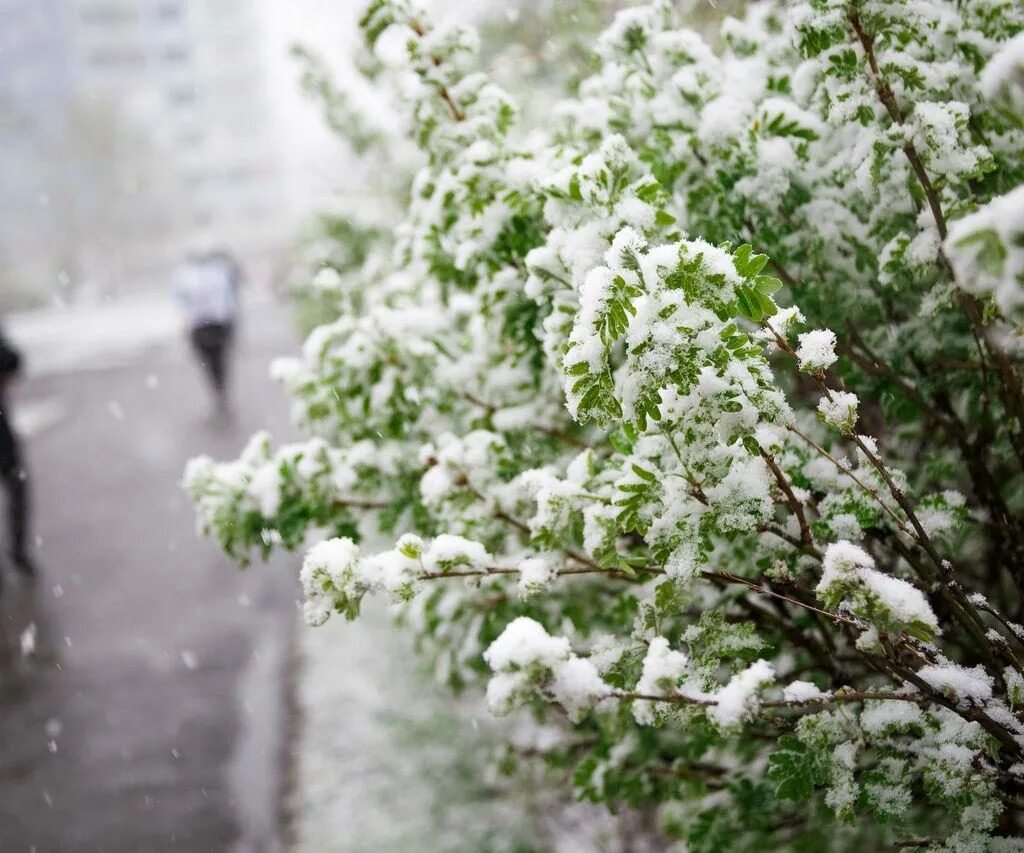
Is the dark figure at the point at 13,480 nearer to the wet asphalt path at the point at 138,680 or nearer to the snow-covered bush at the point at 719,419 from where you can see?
Result: the wet asphalt path at the point at 138,680

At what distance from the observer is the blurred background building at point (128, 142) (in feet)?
130

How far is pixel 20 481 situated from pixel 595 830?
201 inches

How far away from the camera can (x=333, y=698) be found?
474 centimetres

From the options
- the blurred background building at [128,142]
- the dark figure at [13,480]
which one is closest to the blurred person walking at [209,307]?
the dark figure at [13,480]

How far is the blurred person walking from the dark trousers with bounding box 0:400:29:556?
3.96 metres

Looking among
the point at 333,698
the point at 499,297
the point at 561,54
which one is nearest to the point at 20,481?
the point at 333,698

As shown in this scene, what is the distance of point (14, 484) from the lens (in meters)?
6.21

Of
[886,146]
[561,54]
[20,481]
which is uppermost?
[561,54]

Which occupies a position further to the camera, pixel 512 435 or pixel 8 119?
pixel 8 119

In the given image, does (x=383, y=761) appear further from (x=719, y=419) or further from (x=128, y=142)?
(x=128, y=142)

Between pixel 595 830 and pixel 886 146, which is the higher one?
pixel 886 146

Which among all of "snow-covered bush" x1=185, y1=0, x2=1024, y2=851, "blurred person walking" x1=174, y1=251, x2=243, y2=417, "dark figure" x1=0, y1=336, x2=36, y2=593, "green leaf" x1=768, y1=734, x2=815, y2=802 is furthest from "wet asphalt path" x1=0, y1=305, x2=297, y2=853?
"green leaf" x1=768, y1=734, x2=815, y2=802

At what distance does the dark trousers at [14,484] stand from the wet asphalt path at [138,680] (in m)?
0.32

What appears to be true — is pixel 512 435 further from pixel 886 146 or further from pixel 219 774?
pixel 219 774
